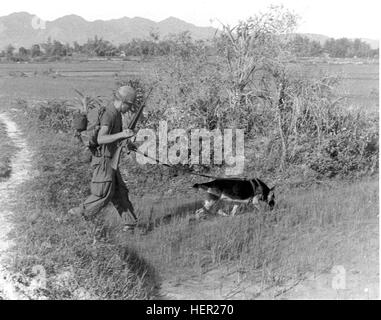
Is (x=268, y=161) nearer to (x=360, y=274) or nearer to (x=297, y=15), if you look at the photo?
(x=297, y=15)

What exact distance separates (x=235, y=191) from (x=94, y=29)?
45.0 ft

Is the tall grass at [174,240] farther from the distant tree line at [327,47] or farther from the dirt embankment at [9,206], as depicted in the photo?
the distant tree line at [327,47]

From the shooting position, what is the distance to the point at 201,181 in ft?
32.2

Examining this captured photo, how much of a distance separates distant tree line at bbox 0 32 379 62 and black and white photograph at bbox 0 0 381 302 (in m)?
0.06

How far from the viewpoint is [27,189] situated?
7395 mm

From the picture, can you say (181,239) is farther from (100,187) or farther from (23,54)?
(23,54)

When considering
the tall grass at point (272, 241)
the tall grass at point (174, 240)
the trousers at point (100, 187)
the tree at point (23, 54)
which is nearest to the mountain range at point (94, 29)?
the tall grass at point (174, 240)

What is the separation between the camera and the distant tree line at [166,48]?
1171 cm

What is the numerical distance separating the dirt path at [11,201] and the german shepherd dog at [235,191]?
8.51 feet

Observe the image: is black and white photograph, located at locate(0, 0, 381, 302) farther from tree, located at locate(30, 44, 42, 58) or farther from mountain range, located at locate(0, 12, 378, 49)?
tree, located at locate(30, 44, 42, 58)

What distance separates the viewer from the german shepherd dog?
7262 millimetres

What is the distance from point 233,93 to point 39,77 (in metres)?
18.0

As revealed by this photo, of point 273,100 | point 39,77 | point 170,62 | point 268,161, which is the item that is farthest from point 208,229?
point 39,77

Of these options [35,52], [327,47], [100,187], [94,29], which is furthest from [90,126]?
[35,52]
